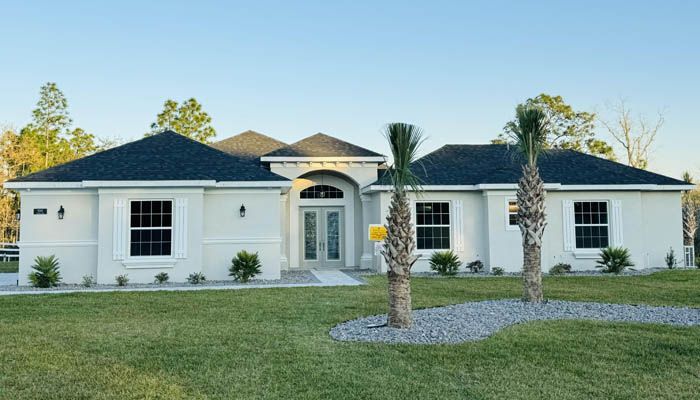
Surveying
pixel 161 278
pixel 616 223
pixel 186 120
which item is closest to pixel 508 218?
pixel 616 223

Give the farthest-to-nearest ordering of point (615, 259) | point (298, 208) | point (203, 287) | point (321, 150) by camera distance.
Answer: point (298, 208) → point (321, 150) → point (615, 259) → point (203, 287)

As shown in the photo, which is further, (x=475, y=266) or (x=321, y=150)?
(x=321, y=150)

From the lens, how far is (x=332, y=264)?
64.2 feet

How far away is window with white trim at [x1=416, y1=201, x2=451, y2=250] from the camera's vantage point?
57.1 ft

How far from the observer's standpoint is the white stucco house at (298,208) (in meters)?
14.4

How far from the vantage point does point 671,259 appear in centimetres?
1802

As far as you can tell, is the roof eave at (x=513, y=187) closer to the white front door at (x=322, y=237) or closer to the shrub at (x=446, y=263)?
the shrub at (x=446, y=263)

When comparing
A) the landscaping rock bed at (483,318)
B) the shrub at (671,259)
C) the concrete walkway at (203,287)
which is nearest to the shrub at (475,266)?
the concrete walkway at (203,287)

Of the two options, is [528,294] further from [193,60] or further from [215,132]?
[215,132]

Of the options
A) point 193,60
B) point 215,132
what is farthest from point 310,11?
point 215,132

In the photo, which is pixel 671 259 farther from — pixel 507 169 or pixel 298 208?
pixel 298 208

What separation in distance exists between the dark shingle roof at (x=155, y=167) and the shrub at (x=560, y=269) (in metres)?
9.39

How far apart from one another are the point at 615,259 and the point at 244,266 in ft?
38.8

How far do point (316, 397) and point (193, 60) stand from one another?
18957mm
